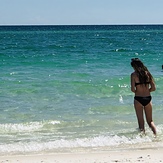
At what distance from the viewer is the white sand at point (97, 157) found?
645 centimetres

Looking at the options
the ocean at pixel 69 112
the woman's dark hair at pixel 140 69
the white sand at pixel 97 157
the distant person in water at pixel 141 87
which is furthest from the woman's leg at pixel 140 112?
the white sand at pixel 97 157

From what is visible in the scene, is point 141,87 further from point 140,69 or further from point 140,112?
point 140,112

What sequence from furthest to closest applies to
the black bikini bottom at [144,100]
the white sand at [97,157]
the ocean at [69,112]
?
the black bikini bottom at [144,100] → the ocean at [69,112] → the white sand at [97,157]

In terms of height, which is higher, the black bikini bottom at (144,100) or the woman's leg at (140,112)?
the black bikini bottom at (144,100)

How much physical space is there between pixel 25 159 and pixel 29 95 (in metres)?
6.12

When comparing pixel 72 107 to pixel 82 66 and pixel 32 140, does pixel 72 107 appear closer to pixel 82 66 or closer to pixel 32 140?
pixel 32 140

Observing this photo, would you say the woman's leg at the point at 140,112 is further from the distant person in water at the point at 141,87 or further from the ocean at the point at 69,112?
the ocean at the point at 69,112

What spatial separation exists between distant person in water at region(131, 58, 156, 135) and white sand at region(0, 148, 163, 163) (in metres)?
1.27

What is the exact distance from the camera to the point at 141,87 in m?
8.06

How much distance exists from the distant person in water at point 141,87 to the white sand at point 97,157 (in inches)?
49.8

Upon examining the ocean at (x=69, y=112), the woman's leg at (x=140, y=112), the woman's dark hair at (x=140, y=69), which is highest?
the woman's dark hair at (x=140, y=69)

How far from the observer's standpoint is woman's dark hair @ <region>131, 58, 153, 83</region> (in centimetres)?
787

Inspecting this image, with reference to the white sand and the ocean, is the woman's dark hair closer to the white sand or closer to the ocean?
the ocean

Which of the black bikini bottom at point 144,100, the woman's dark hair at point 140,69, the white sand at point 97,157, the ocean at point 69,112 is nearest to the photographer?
the white sand at point 97,157
